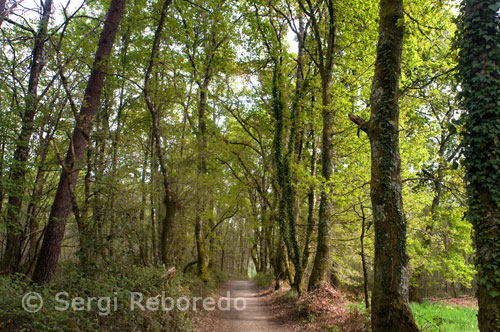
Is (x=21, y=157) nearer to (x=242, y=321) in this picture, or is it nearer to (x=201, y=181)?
(x=201, y=181)

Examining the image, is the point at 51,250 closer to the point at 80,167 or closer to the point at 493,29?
the point at 80,167

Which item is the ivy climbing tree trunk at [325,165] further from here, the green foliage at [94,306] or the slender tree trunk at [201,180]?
the slender tree trunk at [201,180]

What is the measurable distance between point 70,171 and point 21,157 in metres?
1.37

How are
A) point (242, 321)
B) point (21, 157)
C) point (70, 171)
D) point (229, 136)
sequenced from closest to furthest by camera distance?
point (70, 171)
point (21, 157)
point (242, 321)
point (229, 136)

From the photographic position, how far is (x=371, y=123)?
5.23 m

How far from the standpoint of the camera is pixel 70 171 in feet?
20.3

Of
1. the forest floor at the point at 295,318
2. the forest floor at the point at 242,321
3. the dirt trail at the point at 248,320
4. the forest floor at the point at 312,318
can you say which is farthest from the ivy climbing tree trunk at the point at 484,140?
the dirt trail at the point at 248,320

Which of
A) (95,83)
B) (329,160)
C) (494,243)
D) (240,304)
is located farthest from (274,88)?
(494,243)

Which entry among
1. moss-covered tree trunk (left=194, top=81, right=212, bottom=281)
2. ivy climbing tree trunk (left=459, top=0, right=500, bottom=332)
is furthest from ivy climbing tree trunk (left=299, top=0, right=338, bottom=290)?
ivy climbing tree trunk (left=459, top=0, right=500, bottom=332)

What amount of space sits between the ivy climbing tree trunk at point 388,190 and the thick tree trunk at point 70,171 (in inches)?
226

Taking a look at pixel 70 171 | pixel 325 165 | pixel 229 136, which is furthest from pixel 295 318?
pixel 229 136

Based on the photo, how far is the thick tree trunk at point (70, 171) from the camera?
5.94 m

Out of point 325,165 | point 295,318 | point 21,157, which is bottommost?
point 295,318

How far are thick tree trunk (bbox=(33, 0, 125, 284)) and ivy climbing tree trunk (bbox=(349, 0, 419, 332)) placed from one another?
5751 mm
